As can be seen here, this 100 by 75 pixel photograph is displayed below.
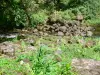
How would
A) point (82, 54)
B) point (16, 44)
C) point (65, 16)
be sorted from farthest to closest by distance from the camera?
1. point (65, 16)
2. point (16, 44)
3. point (82, 54)

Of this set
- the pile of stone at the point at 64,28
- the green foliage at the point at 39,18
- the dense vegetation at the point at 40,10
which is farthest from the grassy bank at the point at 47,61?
the green foliage at the point at 39,18

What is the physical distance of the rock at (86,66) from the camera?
12.3m

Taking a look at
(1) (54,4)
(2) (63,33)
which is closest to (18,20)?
(2) (63,33)

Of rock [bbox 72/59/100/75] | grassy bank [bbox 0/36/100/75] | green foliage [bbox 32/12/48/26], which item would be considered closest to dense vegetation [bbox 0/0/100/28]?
green foliage [bbox 32/12/48/26]

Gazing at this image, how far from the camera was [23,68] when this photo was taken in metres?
11.4

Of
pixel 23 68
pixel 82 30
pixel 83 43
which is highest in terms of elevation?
pixel 23 68

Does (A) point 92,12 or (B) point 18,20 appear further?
(A) point 92,12

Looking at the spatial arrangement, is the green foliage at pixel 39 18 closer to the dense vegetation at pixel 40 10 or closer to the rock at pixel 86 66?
the dense vegetation at pixel 40 10

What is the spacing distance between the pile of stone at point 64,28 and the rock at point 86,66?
541 inches

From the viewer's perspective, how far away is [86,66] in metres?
13.2

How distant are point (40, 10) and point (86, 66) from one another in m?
20.7

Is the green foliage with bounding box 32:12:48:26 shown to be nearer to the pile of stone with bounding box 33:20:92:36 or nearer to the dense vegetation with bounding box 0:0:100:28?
the dense vegetation with bounding box 0:0:100:28

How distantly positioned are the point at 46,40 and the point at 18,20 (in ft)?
32.0

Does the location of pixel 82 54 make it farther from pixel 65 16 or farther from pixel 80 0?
pixel 80 0
